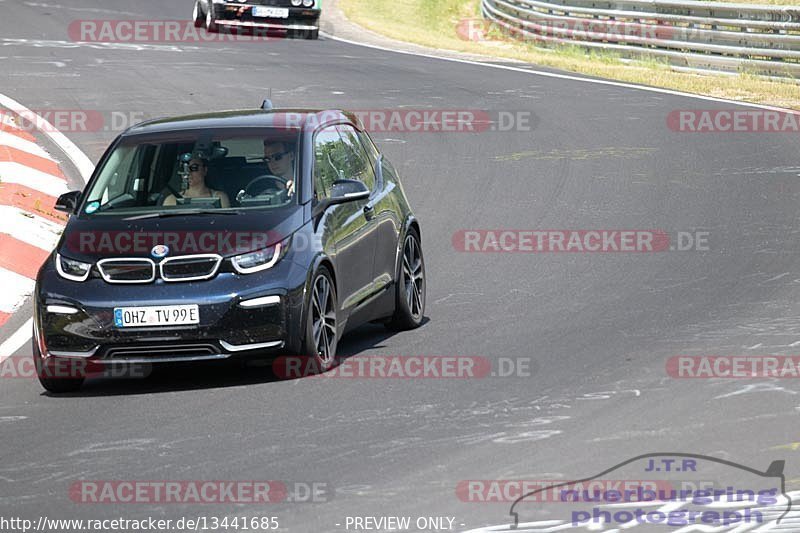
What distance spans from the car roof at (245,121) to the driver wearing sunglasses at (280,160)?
22cm

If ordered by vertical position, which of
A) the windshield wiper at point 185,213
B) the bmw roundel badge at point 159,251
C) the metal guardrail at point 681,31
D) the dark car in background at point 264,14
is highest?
the windshield wiper at point 185,213

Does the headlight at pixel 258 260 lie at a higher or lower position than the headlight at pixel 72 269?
higher

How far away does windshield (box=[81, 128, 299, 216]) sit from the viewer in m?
9.53

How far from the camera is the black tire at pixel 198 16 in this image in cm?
3098

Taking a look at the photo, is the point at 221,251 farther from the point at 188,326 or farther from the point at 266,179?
the point at 266,179

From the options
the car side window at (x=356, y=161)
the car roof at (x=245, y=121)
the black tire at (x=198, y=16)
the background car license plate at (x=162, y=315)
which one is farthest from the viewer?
the black tire at (x=198, y=16)

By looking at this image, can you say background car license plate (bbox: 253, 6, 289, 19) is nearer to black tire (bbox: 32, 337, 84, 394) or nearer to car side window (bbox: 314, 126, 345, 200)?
car side window (bbox: 314, 126, 345, 200)

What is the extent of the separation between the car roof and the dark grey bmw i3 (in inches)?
0.6

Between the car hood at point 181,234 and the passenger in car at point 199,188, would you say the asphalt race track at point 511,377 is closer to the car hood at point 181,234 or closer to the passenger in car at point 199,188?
the car hood at point 181,234

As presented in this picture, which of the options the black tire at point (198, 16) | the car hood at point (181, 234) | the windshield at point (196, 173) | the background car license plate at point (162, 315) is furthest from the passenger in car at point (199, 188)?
the black tire at point (198, 16)

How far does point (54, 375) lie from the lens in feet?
29.5

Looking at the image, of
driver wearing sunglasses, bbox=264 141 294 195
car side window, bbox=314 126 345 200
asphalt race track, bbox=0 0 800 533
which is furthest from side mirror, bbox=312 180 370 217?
asphalt race track, bbox=0 0 800 533

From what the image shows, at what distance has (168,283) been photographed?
8.80 metres

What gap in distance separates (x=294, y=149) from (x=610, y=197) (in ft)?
20.9
